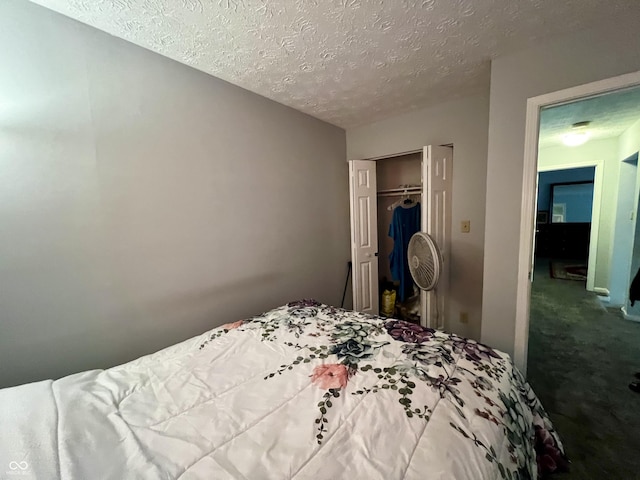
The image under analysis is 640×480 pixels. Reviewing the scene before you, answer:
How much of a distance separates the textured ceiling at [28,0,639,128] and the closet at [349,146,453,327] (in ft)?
2.64

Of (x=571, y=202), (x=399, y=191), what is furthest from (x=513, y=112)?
(x=571, y=202)

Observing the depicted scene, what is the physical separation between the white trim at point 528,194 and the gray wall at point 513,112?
29mm

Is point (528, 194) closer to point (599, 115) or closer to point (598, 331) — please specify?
point (599, 115)

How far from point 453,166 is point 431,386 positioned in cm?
210

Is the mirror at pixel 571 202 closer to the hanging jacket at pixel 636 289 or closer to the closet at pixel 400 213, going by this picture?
the hanging jacket at pixel 636 289

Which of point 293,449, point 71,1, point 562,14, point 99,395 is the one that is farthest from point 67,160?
point 562,14

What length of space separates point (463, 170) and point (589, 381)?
193 cm

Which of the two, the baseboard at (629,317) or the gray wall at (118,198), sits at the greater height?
the gray wall at (118,198)

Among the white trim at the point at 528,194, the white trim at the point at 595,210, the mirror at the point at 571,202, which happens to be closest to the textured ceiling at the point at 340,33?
the white trim at the point at 528,194

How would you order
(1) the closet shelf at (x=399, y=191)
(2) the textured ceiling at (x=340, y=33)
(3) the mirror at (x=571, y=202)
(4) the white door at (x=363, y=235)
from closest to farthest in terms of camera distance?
1. (2) the textured ceiling at (x=340, y=33)
2. (4) the white door at (x=363, y=235)
3. (1) the closet shelf at (x=399, y=191)
4. (3) the mirror at (x=571, y=202)

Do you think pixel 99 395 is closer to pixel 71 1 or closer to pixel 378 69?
pixel 71 1

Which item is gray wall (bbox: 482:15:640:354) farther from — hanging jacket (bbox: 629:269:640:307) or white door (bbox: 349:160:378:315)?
hanging jacket (bbox: 629:269:640:307)

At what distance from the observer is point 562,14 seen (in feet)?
4.39

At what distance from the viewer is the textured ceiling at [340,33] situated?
4.20 ft
